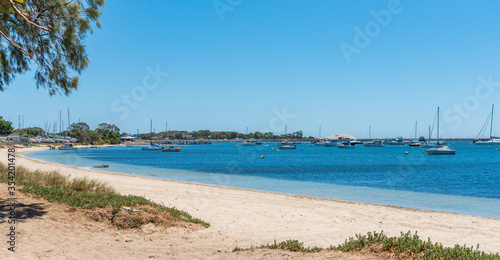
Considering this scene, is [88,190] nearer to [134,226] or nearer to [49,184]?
[49,184]

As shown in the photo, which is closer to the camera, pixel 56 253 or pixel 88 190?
pixel 56 253

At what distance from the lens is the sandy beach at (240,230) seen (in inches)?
318

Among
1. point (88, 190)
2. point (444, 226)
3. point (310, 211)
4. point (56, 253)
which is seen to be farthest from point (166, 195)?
point (444, 226)

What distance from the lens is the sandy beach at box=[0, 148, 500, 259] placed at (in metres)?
8.09

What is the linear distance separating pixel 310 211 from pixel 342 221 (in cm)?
203

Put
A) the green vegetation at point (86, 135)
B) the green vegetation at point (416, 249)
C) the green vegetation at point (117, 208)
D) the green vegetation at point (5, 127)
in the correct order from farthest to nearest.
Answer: the green vegetation at point (86, 135)
the green vegetation at point (5, 127)
the green vegetation at point (117, 208)
the green vegetation at point (416, 249)

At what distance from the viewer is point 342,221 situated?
1389 centimetres

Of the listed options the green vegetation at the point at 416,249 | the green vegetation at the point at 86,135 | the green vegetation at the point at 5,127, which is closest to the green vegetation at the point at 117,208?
the green vegetation at the point at 416,249

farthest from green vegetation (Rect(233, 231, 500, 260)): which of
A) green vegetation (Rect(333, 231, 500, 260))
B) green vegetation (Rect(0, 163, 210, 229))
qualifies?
green vegetation (Rect(0, 163, 210, 229))

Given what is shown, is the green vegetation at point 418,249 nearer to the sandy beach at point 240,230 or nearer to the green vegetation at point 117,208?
the sandy beach at point 240,230

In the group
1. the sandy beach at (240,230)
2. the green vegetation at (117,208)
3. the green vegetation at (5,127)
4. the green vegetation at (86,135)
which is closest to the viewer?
the sandy beach at (240,230)

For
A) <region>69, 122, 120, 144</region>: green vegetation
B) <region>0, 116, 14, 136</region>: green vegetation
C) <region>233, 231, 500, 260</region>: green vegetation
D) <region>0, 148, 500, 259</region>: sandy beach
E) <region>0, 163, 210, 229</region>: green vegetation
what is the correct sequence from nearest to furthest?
<region>233, 231, 500, 260</region>: green vegetation < <region>0, 148, 500, 259</region>: sandy beach < <region>0, 163, 210, 229</region>: green vegetation < <region>0, 116, 14, 136</region>: green vegetation < <region>69, 122, 120, 144</region>: green vegetation

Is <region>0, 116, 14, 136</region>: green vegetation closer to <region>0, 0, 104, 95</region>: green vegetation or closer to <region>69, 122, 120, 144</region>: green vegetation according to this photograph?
A: <region>69, 122, 120, 144</region>: green vegetation

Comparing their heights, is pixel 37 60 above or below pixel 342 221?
above
